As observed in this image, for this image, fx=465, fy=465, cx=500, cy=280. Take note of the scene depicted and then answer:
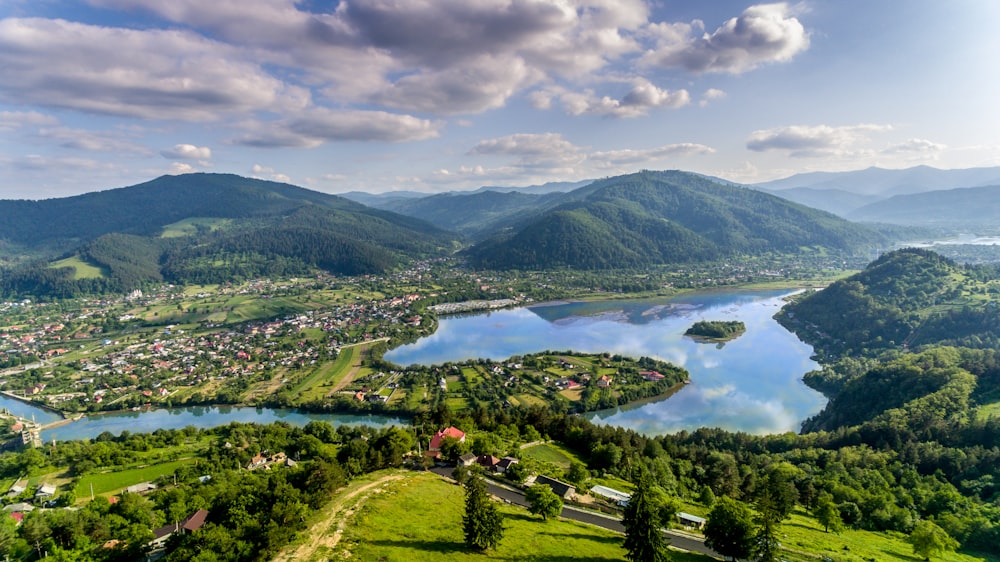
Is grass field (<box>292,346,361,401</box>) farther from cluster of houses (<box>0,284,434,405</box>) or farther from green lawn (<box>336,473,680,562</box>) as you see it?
green lawn (<box>336,473,680,562</box>)

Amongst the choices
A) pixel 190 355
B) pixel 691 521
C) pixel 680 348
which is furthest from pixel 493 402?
pixel 190 355

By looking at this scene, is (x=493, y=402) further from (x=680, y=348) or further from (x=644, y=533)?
(x=644, y=533)

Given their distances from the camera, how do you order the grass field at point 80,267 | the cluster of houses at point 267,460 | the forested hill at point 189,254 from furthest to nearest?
the grass field at point 80,267
the forested hill at point 189,254
the cluster of houses at point 267,460

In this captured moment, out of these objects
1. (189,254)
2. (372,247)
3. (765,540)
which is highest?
(372,247)

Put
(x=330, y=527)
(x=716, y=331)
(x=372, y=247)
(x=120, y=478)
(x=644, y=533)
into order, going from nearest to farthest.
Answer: (x=644, y=533)
(x=330, y=527)
(x=120, y=478)
(x=716, y=331)
(x=372, y=247)

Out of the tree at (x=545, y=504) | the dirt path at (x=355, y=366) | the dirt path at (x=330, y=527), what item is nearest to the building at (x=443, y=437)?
the dirt path at (x=330, y=527)

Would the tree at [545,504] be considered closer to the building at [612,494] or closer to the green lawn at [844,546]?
the building at [612,494]
